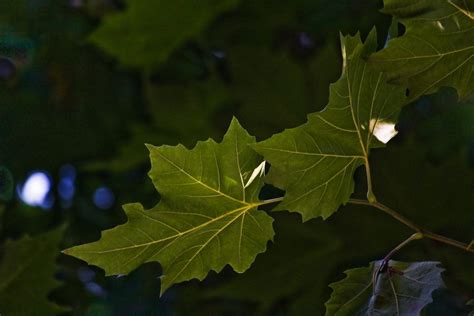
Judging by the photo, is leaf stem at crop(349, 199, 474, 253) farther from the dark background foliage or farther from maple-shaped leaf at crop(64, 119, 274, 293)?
the dark background foliage

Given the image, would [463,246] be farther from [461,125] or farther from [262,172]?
[461,125]

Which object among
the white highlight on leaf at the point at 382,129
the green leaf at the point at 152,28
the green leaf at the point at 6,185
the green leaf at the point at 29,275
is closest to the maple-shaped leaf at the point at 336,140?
the white highlight on leaf at the point at 382,129

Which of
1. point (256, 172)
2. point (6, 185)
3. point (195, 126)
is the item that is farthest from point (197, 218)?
point (6, 185)

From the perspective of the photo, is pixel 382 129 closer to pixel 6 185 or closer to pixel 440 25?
pixel 440 25

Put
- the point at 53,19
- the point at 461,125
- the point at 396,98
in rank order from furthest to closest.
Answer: the point at 53,19 → the point at 461,125 → the point at 396,98

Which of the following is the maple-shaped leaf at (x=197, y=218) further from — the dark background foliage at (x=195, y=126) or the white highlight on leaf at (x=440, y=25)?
the dark background foliage at (x=195, y=126)

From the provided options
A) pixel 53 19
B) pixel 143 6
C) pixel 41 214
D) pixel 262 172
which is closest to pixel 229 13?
pixel 143 6
